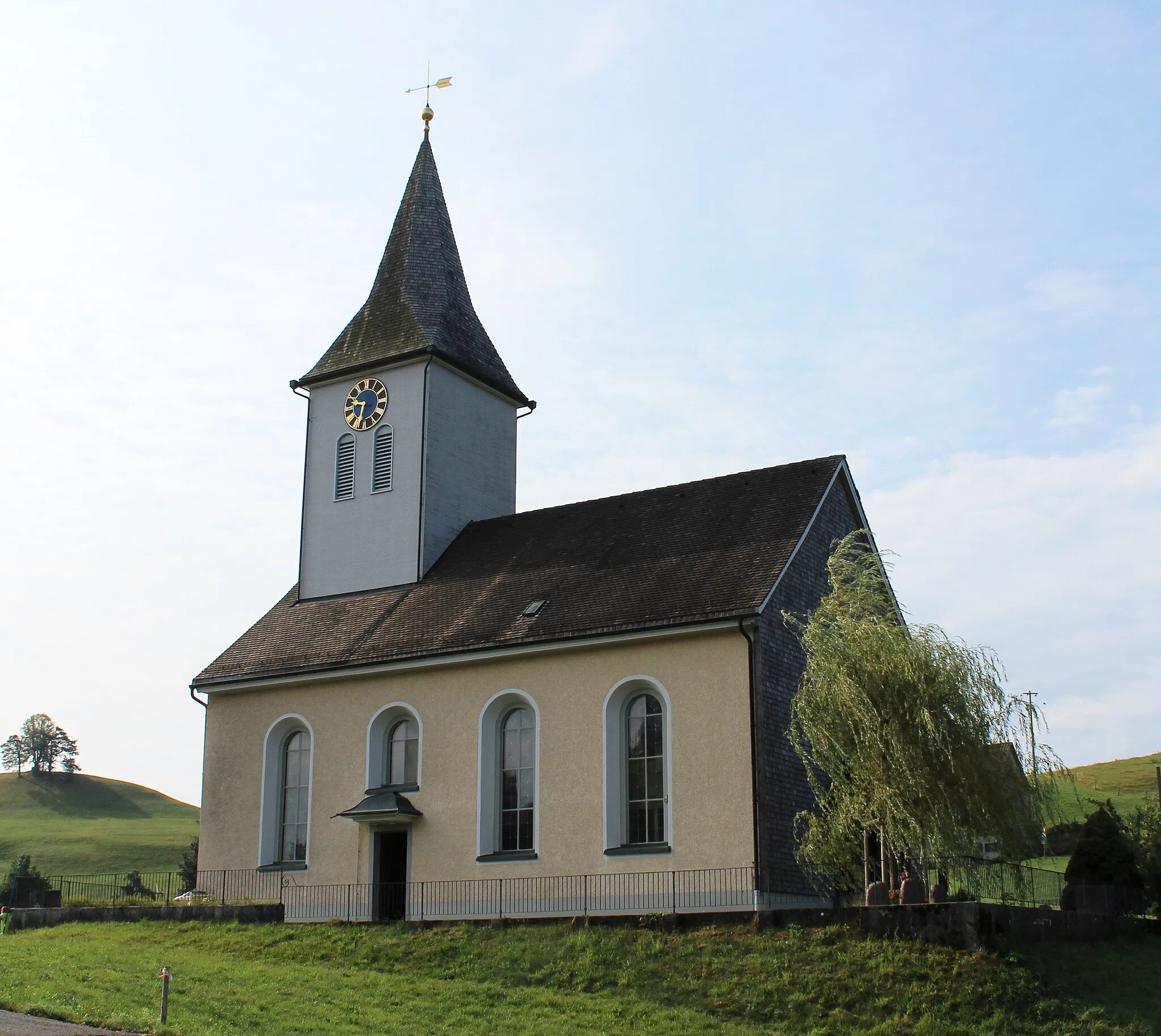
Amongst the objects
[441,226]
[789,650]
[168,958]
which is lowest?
[168,958]

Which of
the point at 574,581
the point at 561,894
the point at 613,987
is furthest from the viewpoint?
the point at 574,581

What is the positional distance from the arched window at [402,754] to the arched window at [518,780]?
7.02 feet

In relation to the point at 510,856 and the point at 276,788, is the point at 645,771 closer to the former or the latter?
the point at 510,856

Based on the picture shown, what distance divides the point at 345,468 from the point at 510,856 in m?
12.2

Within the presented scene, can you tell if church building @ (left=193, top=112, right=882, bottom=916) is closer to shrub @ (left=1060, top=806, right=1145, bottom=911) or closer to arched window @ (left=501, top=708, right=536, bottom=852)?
arched window @ (left=501, top=708, right=536, bottom=852)

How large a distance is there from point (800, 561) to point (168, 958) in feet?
45.1

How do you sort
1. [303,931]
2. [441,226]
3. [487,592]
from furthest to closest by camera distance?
[441,226]
[487,592]
[303,931]

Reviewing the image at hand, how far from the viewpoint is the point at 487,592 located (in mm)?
28797

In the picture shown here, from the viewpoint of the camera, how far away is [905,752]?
810 inches

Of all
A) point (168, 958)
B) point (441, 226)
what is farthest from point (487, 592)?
point (441, 226)

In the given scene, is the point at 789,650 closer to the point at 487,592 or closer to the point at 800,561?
the point at 800,561

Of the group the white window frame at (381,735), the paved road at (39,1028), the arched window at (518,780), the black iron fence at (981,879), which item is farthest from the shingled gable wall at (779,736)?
the paved road at (39,1028)

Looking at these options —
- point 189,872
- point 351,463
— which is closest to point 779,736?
point 351,463

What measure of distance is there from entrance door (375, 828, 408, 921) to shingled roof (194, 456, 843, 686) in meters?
3.74
